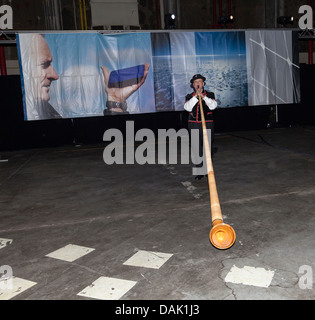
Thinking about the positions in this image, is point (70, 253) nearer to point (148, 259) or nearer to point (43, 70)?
point (148, 259)

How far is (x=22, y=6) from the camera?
11109 millimetres

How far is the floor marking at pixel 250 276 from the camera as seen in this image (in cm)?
229

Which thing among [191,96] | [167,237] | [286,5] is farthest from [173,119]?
[167,237]

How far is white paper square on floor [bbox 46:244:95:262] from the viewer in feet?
9.53

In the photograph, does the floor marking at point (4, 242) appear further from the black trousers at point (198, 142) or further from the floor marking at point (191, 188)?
the black trousers at point (198, 142)

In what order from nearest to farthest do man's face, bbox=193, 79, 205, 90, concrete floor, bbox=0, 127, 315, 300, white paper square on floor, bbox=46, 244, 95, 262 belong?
concrete floor, bbox=0, 127, 315, 300 → white paper square on floor, bbox=46, 244, 95, 262 → man's face, bbox=193, 79, 205, 90

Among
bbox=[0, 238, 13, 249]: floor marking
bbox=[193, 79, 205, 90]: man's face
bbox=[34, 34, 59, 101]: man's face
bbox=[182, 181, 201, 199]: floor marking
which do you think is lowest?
bbox=[182, 181, 201, 199]: floor marking

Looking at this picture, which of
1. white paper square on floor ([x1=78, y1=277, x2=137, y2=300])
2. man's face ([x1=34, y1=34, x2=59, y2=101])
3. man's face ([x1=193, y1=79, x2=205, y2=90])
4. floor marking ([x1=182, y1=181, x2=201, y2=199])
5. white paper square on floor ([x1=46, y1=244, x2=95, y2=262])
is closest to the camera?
white paper square on floor ([x1=78, y1=277, x2=137, y2=300])

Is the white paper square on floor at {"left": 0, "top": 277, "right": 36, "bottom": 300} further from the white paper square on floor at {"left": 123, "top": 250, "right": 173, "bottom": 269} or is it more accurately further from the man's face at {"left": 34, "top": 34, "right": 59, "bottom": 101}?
the man's face at {"left": 34, "top": 34, "right": 59, "bottom": 101}

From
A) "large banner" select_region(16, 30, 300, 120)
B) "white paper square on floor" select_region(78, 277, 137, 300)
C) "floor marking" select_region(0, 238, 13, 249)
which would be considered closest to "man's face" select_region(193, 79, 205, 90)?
"floor marking" select_region(0, 238, 13, 249)

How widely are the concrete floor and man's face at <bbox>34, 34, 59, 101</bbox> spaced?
10.2 feet

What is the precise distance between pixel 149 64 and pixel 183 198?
6283 millimetres

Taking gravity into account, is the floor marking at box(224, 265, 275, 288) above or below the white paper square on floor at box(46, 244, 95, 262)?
above

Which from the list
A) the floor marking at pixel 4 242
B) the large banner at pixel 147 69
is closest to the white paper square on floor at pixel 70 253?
the floor marking at pixel 4 242
